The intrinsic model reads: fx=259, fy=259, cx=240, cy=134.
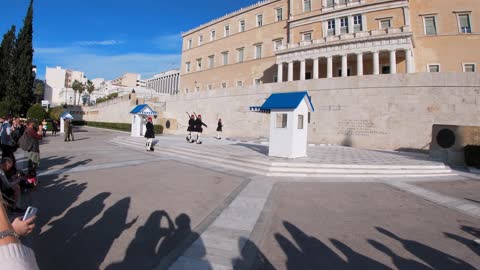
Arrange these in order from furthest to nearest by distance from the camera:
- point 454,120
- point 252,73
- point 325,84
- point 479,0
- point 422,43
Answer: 1. point 252,73
2. point 422,43
3. point 479,0
4. point 325,84
5. point 454,120

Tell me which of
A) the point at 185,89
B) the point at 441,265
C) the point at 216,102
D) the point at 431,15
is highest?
the point at 431,15

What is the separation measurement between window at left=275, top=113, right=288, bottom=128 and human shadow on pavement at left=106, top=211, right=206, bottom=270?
7.41 metres

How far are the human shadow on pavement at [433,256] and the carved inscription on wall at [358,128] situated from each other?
18.5 m

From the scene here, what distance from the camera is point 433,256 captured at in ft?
12.7

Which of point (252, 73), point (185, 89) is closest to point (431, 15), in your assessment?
point (252, 73)

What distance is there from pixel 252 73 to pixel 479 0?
2921cm

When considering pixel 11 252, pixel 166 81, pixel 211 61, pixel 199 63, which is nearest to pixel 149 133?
pixel 11 252

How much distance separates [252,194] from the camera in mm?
6930

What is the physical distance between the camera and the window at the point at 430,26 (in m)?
31.2

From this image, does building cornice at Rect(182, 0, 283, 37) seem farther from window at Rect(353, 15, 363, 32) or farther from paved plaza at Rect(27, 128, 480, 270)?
paved plaza at Rect(27, 128, 480, 270)

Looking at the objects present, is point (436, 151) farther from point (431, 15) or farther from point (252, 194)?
point (431, 15)

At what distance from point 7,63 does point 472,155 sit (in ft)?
149

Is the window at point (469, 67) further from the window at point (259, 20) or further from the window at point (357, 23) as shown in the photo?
the window at point (259, 20)

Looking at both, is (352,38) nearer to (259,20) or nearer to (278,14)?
(278,14)
